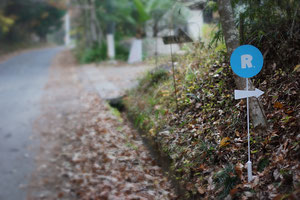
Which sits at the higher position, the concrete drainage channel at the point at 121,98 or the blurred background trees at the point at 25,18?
the blurred background trees at the point at 25,18

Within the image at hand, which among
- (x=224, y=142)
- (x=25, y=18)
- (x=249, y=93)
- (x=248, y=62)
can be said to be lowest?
(x=224, y=142)

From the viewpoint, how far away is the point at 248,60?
3.88 metres

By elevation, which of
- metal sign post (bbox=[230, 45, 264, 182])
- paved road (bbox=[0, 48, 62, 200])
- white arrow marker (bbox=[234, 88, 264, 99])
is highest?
metal sign post (bbox=[230, 45, 264, 182])

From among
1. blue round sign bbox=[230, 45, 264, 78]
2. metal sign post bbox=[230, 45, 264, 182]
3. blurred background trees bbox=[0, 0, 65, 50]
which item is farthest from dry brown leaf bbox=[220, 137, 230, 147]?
blurred background trees bbox=[0, 0, 65, 50]

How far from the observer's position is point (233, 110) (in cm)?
508

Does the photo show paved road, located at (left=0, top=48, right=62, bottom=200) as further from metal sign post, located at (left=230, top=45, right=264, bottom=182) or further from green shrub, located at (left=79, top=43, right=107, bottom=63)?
green shrub, located at (left=79, top=43, right=107, bottom=63)

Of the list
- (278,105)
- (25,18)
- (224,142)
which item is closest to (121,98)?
(224,142)

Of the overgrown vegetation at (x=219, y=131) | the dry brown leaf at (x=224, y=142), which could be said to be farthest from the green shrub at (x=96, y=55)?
the dry brown leaf at (x=224, y=142)

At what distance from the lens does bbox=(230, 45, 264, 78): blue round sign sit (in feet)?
12.6

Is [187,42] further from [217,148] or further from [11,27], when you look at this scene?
[11,27]

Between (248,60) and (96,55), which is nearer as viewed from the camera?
(248,60)

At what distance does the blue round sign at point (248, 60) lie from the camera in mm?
3848

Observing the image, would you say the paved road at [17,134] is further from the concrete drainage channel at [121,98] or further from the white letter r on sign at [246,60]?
the white letter r on sign at [246,60]

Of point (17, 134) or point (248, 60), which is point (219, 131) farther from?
A: point (17, 134)
